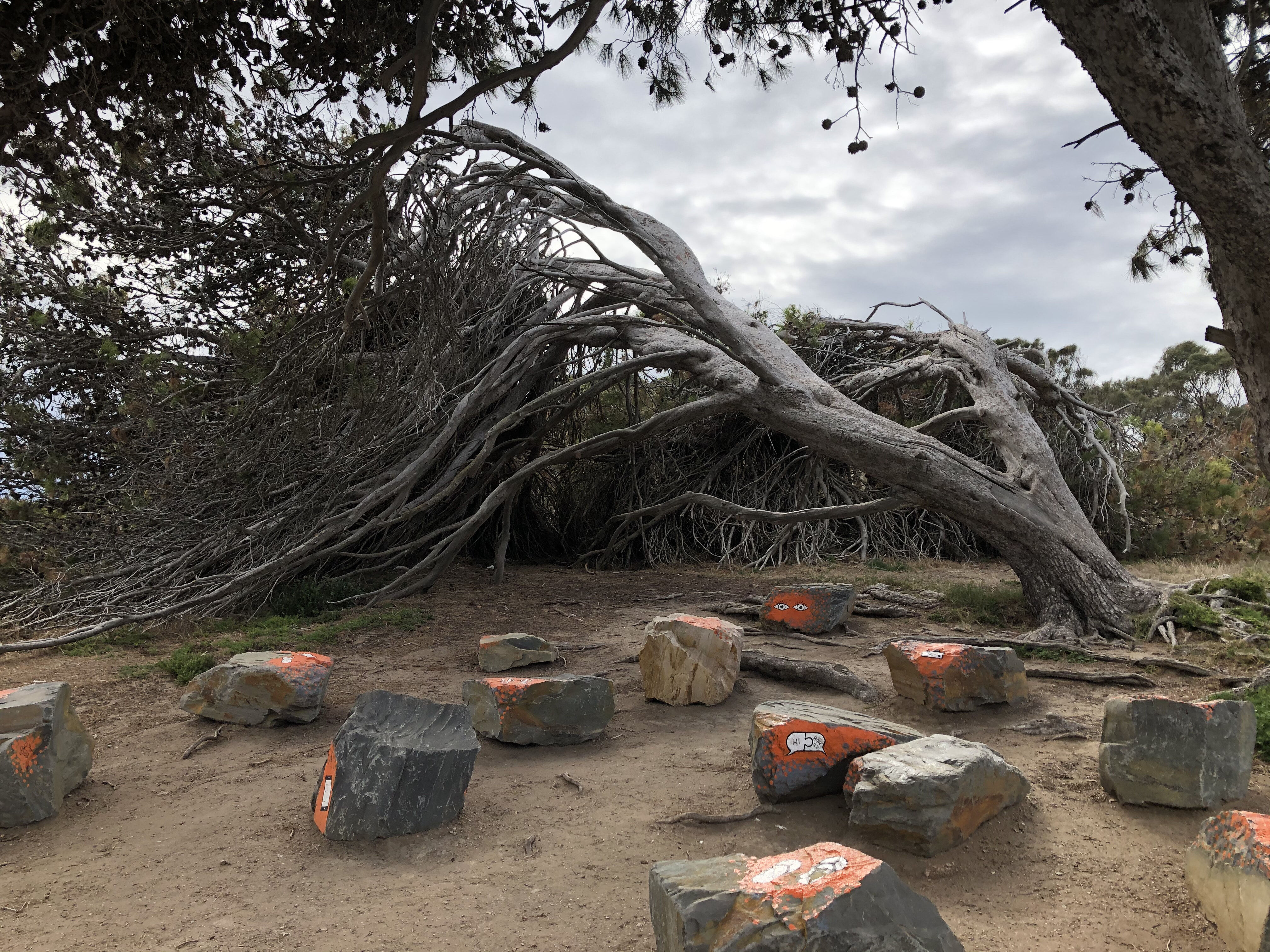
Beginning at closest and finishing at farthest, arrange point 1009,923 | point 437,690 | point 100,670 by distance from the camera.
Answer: point 1009,923, point 437,690, point 100,670

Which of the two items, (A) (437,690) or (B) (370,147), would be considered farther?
(A) (437,690)

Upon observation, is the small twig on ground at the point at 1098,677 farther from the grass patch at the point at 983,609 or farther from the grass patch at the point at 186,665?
the grass patch at the point at 186,665

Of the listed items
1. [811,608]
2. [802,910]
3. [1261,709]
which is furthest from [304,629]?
[1261,709]

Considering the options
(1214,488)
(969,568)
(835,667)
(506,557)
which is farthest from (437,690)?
(1214,488)

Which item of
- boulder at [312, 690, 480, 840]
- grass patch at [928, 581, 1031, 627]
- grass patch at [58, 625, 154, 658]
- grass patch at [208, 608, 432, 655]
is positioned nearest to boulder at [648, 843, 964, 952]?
boulder at [312, 690, 480, 840]

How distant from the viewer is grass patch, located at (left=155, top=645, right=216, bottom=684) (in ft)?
15.7

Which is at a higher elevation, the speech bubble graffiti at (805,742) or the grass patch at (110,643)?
the speech bubble graffiti at (805,742)

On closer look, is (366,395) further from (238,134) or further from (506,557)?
(506,557)

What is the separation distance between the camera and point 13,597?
6031 millimetres

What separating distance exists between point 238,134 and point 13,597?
382cm

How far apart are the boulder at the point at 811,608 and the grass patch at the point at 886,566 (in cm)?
294

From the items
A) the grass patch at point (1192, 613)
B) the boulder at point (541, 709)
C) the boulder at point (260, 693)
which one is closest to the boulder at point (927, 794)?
the boulder at point (541, 709)

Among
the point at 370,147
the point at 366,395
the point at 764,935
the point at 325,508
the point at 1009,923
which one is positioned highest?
the point at 370,147

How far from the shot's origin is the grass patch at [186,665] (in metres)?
4.79
